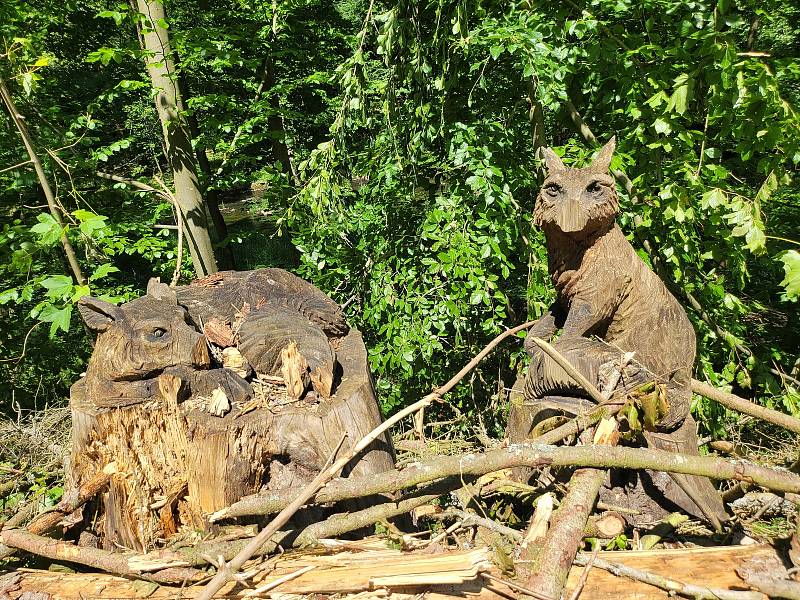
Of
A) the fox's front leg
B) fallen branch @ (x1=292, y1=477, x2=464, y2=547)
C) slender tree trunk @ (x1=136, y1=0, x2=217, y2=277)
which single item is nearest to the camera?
fallen branch @ (x1=292, y1=477, x2=464, y2=547)

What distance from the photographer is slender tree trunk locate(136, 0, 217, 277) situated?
470cm

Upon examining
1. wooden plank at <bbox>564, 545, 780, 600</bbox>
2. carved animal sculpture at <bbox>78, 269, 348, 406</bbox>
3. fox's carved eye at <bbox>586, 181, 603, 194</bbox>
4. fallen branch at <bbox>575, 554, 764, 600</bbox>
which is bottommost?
wooden plank at <bbox>564, 545, 780, 600</bbox>

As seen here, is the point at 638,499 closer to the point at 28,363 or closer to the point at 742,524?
the point at 742,524

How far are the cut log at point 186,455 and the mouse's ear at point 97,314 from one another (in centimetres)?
36

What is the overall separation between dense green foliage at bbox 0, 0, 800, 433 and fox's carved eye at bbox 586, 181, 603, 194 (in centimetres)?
76

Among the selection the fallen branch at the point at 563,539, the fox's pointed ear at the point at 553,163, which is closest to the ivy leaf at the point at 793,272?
the fallen branch at the point at 563,539

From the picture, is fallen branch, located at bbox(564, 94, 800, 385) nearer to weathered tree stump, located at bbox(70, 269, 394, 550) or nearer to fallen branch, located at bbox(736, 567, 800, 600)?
weathered tree stump, located at bbox(70, 269, 394, 550)

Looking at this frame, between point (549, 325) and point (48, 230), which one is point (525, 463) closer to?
point (549, 325)

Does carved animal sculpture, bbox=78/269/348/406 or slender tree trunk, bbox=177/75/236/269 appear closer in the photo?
carved animal sculpture, bbox=78/269/348/406

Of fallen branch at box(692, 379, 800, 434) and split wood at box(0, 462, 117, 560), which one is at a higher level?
split wood at box(0, 462, 117, 560)

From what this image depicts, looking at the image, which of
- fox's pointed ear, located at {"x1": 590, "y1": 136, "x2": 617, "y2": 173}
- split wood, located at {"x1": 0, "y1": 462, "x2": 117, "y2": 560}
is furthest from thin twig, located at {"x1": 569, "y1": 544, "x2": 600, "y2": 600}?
split wood, located at {"x1": 0, "y1": 462, "x2": 117, "y2": 560}

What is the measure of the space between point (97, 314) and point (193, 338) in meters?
0.47

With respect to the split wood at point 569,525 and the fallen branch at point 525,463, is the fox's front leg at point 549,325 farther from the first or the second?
the fallen branch at point 525,463

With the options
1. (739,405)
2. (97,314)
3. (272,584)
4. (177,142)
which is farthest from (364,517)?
(177,142)
